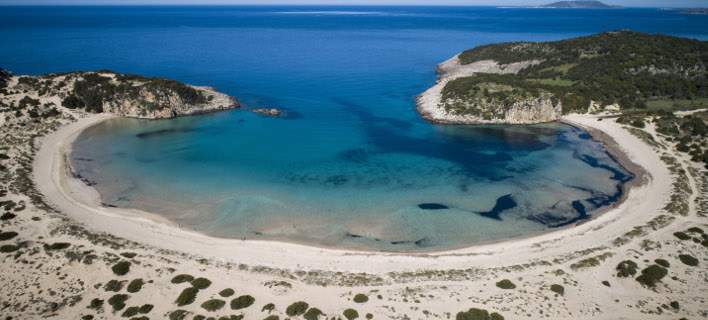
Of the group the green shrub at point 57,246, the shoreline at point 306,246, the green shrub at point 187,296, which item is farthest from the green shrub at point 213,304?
the green shrub at point 57,246

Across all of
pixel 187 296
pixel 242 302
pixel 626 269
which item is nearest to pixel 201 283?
pixel 187 296

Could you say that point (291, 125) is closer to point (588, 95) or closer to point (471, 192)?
point (471, 192)

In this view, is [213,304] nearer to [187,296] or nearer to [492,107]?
[187,296]

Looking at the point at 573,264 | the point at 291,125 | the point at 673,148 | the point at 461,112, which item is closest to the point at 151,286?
the point at 573,264

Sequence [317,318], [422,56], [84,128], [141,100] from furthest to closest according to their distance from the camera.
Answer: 1. [422,56]
2. [141,100]
3. [84,128]
4. [317,318]

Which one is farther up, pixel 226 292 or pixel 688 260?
pixel 226 292

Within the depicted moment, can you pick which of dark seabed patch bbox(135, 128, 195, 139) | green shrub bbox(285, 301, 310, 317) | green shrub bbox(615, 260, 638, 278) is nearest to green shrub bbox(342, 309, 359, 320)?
green shrub bbox(285, 301, 310, 317)

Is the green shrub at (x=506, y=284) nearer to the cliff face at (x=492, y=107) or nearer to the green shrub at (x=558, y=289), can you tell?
the green shrub at (x=558, y=289)
